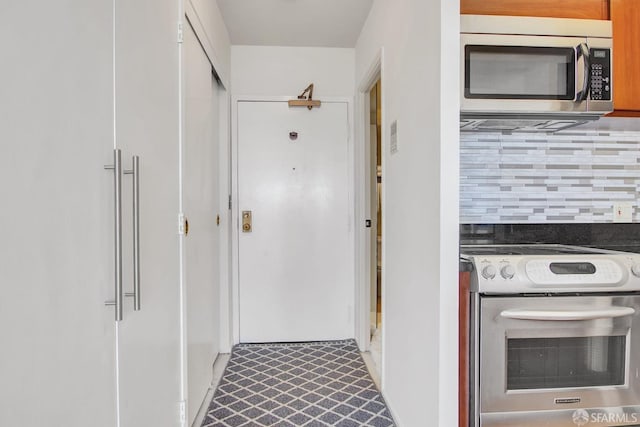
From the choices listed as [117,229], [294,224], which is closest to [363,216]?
[294,224]

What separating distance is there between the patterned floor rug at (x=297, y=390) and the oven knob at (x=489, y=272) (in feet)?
3.68

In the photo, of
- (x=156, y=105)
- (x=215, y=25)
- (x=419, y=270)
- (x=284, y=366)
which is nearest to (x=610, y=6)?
(x=419, y=270)

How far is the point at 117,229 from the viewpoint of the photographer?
3.34 ft

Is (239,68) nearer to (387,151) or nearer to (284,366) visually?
(387,151)

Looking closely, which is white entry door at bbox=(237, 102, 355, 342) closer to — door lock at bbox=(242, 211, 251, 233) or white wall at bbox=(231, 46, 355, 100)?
door lock at bbox=(242, 211, 251, 233)

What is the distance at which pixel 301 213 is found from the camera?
3.28 m

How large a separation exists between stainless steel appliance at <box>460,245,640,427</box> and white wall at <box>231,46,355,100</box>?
89.5 inches

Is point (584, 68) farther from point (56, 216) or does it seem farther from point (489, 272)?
point (56, 216)

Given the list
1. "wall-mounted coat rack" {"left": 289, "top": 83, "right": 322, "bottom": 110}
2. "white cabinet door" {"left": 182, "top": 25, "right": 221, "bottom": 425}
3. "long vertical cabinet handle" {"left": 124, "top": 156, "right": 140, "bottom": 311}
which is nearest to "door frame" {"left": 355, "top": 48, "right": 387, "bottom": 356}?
"wall-mounted coat rack" {"left": 289, "top": 83, "right": 322, "bottom": 110}

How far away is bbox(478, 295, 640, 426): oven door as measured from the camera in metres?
1.45

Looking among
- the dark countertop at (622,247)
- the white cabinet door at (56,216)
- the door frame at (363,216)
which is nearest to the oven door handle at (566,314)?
the dark countertop at (622,247)

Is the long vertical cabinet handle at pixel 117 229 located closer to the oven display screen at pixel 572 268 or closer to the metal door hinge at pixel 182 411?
the metal door hinge at pixel 182 411

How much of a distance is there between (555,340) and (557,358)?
8 centimetres

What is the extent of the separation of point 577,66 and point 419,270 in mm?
1065
